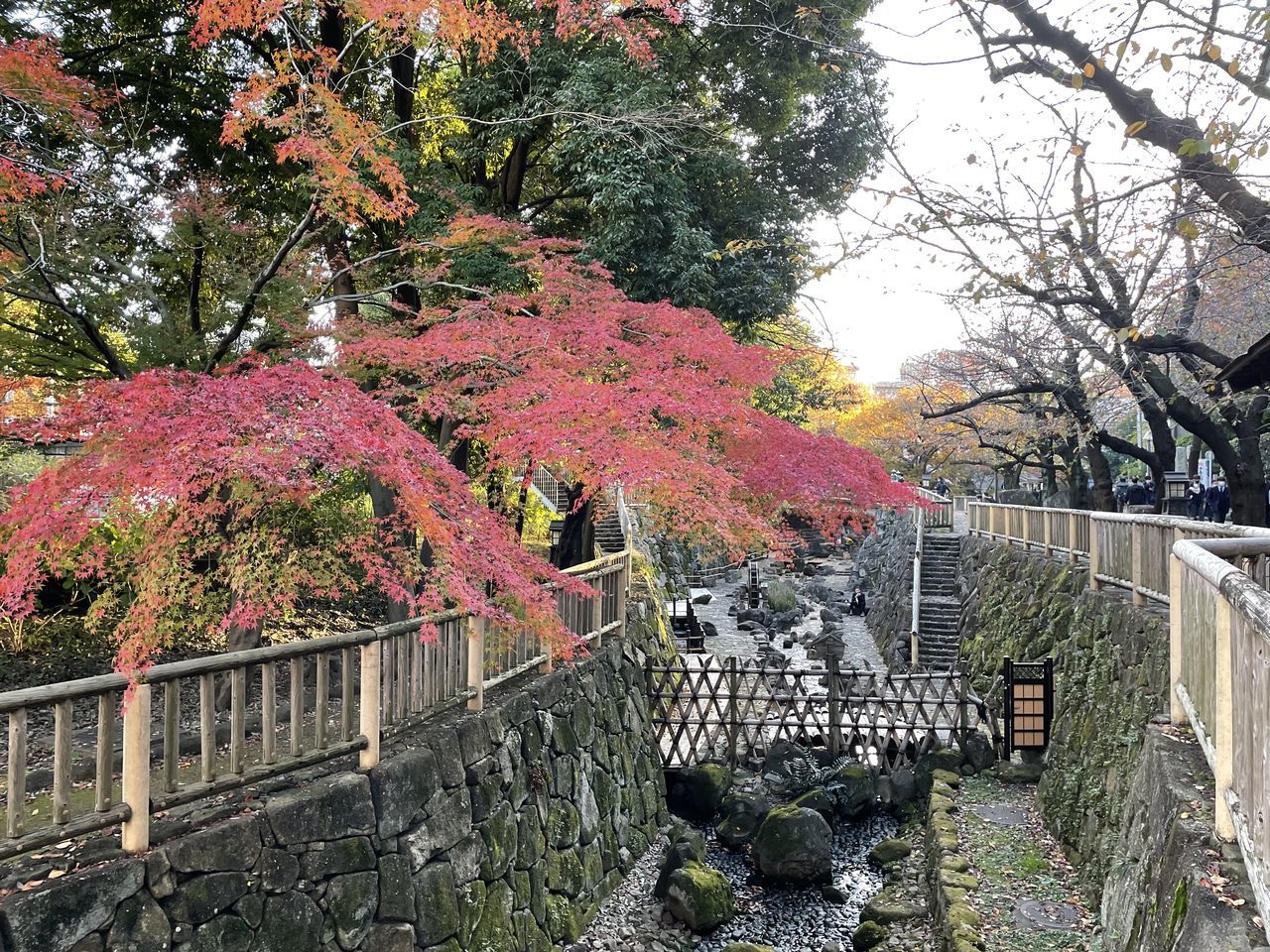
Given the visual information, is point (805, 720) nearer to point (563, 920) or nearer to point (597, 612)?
point (597, 612)

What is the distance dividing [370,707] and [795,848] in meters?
7.74

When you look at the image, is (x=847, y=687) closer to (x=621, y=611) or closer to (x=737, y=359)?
(x=621, y=611)

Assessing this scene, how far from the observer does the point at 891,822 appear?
45.9 ft

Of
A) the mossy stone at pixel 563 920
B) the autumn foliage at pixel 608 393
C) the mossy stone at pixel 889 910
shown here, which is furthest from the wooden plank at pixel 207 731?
the mossy stone at pixel 889 910

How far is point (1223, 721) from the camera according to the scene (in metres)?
4.21

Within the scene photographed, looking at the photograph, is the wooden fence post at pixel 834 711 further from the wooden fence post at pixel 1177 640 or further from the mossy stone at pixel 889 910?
the wooden fence post at pixel 1177 640

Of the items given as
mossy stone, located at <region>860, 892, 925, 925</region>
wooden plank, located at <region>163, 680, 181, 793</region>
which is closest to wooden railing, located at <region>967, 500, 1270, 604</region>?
mossy stone, located at <region>860, 892, 925, 925</region>

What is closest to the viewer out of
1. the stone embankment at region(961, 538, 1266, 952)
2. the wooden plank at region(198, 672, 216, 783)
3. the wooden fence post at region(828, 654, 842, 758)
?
the stone embankment at region(961, 538, 1266, 952)

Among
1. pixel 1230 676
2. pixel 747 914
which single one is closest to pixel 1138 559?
pixel 1230 676

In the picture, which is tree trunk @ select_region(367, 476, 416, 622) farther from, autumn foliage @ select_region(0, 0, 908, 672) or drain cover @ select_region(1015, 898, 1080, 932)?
drain cover @ select_region(1015, 898, 1080, 932)

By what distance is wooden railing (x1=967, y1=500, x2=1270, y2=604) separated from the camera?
820cm

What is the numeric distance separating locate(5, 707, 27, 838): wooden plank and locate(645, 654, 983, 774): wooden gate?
11.0m

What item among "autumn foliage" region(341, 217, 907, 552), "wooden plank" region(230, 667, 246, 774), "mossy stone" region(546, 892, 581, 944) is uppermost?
"autumn foliage" region(341, 217, 907, 552)

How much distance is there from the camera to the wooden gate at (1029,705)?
520 inches
